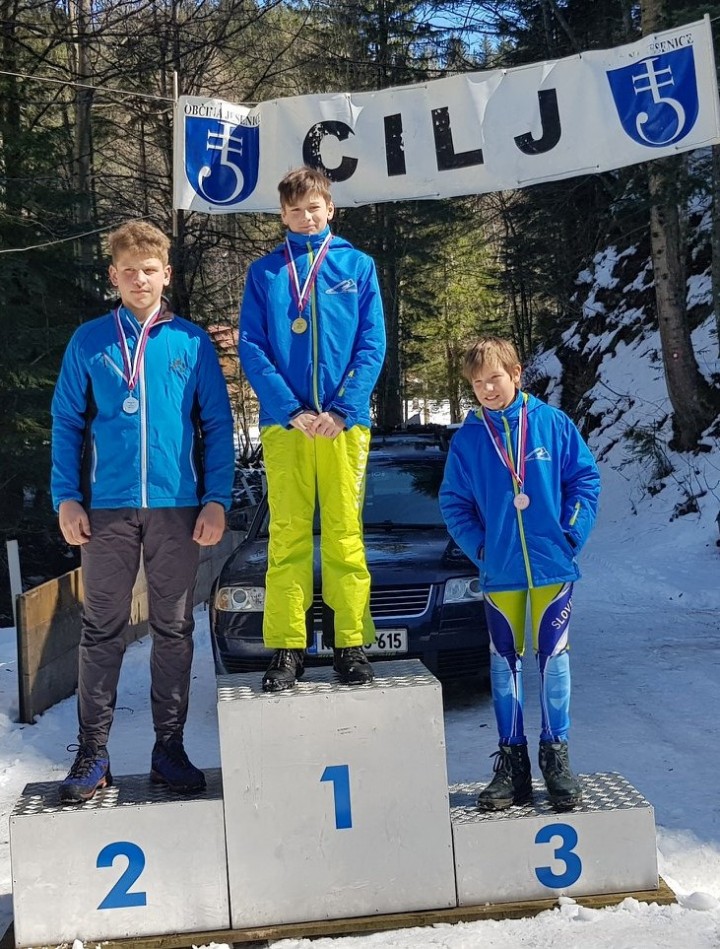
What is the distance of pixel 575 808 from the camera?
11.3ft

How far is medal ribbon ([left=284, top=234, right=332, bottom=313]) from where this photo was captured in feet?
12.0

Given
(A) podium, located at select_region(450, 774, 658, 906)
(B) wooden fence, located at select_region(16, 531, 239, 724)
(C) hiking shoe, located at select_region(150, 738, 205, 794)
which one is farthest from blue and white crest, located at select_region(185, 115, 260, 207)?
(A) podium, located at select_region(450, 774, 658, 906)

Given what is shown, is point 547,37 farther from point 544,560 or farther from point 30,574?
point 544,560

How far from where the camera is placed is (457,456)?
377cm

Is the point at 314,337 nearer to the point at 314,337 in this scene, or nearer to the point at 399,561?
the point at 314,337

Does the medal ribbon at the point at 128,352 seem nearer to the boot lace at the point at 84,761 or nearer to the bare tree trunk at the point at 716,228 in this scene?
the boot lace at the point at 84,761

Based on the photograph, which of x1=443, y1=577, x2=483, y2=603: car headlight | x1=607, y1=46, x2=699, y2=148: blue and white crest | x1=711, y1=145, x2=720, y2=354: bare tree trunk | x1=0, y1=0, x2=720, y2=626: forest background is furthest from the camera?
x1=0, y1=0, x2=720, y2=626: forest background

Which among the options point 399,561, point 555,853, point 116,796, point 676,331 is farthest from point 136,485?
point 676,331

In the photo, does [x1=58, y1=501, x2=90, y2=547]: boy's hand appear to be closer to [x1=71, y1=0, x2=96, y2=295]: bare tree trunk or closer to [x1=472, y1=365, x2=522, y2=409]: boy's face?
[x1=472, y1=365, x2=522, y2=409]: boy's face

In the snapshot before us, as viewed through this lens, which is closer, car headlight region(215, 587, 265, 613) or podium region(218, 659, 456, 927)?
podium region(218, 659, 456, 927)

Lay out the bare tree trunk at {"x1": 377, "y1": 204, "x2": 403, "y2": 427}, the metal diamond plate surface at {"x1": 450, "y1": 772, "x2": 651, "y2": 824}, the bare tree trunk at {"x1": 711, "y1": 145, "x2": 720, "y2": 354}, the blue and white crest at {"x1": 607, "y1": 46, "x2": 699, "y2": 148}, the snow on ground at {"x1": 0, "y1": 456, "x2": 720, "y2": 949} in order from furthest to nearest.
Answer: the bare tree trunk at {"x1": 377, "y1": 204, "x2": 403, "y2": 427} < the bare tree trunk at {"x1": 711, "y1": 145, "x2": 720, "y2": 354} < the blue and white crest at {"x1": 607, "y1": 46, "x2": 699, "y2": 148} < the metal diamond plate surface at {"x1": 450, "y1": 772, "x2": 651, "y2": 824} < the snow on ground at {"x1": 0, "y1": 456, "x2": 720, "y2": 949}

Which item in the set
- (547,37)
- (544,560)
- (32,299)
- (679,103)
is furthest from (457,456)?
(547,37)

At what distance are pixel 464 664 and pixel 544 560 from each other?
219 cm

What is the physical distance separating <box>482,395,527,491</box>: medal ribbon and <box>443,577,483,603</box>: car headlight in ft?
6.81
